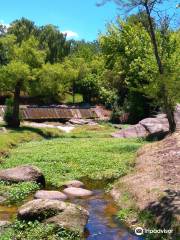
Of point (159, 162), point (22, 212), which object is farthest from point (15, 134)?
point (22, 212)

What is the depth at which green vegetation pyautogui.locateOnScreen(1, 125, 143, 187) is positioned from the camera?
96.8ft

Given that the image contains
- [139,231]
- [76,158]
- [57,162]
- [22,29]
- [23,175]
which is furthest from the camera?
[22,29]

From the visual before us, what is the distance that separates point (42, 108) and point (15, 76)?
15330mm

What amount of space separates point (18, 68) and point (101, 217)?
30497 millimetres

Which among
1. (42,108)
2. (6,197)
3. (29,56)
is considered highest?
(29,56)

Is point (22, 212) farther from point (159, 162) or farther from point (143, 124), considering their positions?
point (143, 124)

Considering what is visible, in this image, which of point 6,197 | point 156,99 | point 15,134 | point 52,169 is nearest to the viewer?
point 6,197

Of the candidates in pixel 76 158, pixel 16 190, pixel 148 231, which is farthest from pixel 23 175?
pixel 148 231

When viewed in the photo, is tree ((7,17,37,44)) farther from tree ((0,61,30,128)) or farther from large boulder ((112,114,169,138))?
large boulder ((112,114,169,138))

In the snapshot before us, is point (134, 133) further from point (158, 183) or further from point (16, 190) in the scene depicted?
point (158, 183)

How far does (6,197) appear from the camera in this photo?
2306cm

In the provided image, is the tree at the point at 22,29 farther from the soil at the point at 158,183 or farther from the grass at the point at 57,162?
the soil at the point at 158,183

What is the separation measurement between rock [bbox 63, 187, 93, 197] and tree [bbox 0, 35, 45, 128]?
25.4 meters

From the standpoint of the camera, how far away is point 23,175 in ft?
85.6
